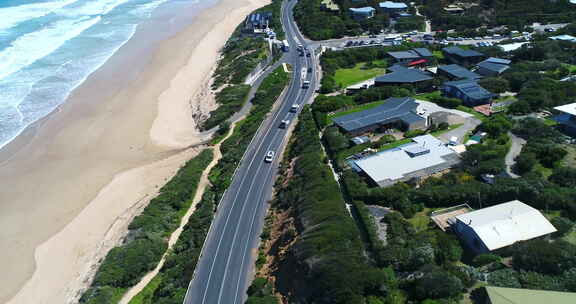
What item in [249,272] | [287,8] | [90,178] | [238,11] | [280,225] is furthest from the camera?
[238,11]

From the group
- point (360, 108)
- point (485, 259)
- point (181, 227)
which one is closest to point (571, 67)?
point (360, 108)

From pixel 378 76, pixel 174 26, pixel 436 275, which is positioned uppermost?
pixel 174 26

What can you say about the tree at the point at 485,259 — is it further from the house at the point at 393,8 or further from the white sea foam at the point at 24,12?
the white sea foam at the point at 24,12

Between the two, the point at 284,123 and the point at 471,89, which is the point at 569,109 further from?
the point at 284,123

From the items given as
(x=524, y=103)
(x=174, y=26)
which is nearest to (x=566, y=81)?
(x=524, y=103)

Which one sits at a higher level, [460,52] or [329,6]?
[329,6]

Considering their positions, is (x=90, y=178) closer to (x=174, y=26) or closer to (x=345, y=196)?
(x=345, y=196)

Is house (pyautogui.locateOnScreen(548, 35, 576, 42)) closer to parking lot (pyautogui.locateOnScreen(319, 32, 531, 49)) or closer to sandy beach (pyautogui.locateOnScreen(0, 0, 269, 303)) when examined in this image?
parking lot (pyautogui.locateOnScreen(319, 32, 531, 49))
